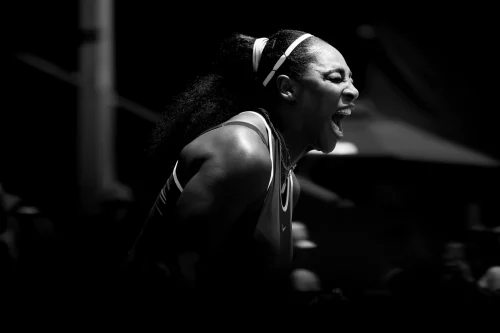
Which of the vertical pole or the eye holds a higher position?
the eye

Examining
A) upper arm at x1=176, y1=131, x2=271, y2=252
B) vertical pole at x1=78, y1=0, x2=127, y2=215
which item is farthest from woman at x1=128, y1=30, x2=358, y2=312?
vertical pole at x1=78, y1=0, x2=127, y2=215

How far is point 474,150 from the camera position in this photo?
205 inches

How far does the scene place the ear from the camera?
1869 millimetres

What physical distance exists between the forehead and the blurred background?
4.79 feet

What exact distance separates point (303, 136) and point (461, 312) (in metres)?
0.69

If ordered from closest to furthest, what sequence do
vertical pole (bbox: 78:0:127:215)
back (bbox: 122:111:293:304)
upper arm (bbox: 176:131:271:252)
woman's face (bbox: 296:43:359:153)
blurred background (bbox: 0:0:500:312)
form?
back (bbox: 122:111:293:304) → upper arm (bbox: 176:131:271:252) → woman's face (bbox: 296:43:359:153) → blurred background (bbox: 0:0:500:312) → vertical pole (bbox: 78:0:127:215)

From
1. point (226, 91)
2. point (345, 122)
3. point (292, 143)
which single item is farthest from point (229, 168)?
point (345, 122)

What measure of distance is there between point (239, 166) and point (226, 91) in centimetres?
46

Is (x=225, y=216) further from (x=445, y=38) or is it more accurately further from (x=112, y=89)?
(x=445, y=38)

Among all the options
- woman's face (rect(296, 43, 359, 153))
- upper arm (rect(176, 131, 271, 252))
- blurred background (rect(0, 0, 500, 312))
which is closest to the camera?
upper arm (rect(176, 131, 271, 252))

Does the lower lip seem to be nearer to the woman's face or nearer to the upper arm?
the woman's face

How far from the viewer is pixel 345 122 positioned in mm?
4809

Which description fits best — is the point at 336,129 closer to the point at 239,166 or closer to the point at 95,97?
the point at 239,166

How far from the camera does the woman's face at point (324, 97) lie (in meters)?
1.85
